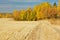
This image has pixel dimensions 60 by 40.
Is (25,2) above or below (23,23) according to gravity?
above

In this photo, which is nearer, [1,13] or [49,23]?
[1,13]

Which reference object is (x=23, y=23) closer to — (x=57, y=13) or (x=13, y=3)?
(x=13, y=3)

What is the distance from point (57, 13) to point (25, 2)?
3.30 feet

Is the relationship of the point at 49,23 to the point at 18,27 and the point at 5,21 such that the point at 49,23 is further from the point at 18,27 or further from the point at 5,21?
the point at 5,21

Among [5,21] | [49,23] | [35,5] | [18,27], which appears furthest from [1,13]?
[49,23]

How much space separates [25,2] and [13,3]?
36 cm

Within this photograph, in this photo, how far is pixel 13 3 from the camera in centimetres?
521

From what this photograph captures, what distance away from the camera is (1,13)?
5.15 meters

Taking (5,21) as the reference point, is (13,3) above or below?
above

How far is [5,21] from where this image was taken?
17.5 ft

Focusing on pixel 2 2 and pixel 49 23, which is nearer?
pixel 2 2

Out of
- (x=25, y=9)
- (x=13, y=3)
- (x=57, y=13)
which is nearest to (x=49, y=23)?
(x=57, y=13)

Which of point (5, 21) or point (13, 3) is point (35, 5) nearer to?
point (13, 3)

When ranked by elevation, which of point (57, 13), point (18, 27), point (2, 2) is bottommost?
point (18, 27)
